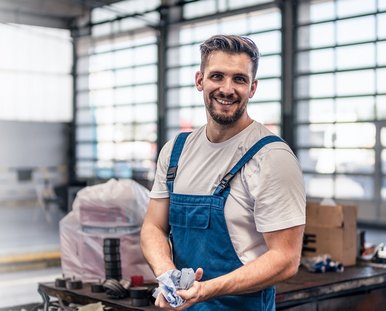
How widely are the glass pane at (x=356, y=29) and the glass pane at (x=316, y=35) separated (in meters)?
0.16

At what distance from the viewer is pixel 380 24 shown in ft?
30.2

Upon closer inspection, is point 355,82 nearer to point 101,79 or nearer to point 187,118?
point 187,118

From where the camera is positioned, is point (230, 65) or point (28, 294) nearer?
point (230, 65)

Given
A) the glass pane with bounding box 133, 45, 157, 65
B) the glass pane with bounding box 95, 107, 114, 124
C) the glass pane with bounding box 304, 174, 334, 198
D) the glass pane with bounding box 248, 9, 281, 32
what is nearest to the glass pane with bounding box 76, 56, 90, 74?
the glass pane with bounding box 95, 107, 114, 124

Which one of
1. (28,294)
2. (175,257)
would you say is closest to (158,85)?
(28,294)

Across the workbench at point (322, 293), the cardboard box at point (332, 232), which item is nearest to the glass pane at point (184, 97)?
the cardboard box at point (332, 232)

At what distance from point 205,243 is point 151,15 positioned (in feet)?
39.7

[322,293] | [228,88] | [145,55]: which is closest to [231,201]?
[228,88]

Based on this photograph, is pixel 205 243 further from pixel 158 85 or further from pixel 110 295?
pixel 158 85

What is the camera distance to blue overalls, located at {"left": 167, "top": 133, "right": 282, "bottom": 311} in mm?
1676

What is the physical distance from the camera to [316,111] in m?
10.2

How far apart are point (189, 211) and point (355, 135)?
8382 mm

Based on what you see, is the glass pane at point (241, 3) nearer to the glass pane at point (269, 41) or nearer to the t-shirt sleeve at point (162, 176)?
the glass pane at point (269, 41)

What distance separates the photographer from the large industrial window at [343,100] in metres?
9.38
